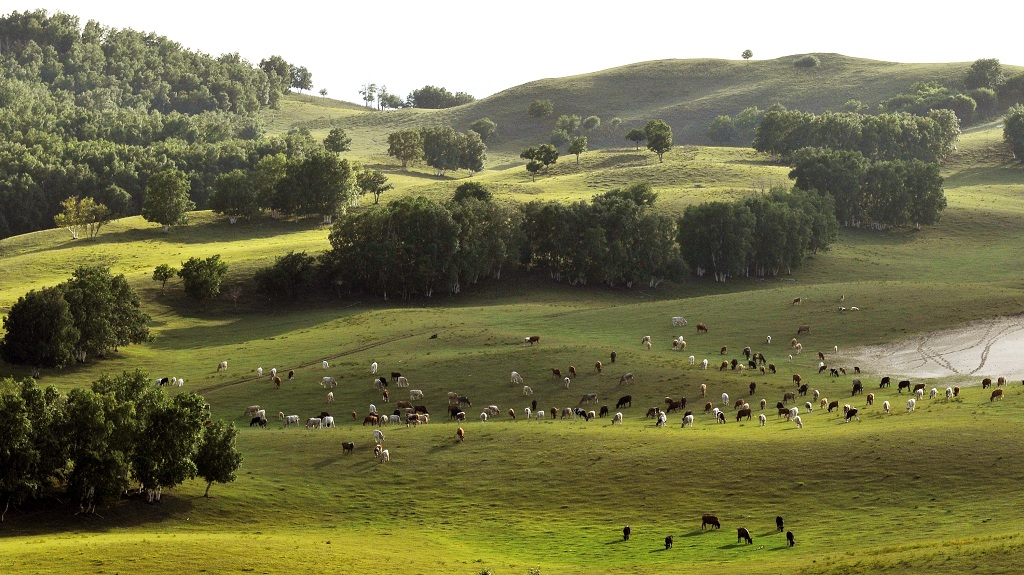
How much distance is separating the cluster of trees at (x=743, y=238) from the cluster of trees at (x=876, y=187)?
69.1 ft

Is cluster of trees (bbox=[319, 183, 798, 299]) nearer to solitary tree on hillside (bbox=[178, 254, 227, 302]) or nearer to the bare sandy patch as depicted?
solitary tree on hillside (bbox=[178, 254, 227, 302])

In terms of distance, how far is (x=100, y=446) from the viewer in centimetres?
5450

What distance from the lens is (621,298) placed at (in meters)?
124

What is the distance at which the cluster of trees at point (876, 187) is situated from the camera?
15675 centimetres

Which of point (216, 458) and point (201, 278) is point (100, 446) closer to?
point (216, 458)

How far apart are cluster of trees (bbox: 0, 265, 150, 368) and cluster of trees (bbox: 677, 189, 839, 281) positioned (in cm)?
6564

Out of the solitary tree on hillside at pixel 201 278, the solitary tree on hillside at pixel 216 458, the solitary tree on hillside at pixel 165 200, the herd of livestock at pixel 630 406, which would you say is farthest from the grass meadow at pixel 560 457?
the solitary tree on hillside at pixel 165 200

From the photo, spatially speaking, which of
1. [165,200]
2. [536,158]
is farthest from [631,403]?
[536,158]

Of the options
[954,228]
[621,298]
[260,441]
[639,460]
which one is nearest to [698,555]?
[639,460]

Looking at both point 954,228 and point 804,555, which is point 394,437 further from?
point 954,228

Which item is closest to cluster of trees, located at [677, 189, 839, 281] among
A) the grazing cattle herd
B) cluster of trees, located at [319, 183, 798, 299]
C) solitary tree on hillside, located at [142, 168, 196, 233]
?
cluster of trees, located at [319, 183, 798, 299]

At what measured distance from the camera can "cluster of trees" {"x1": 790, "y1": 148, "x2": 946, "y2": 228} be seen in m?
157

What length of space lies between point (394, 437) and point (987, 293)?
63.1 m

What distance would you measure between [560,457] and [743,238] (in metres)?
75.8
